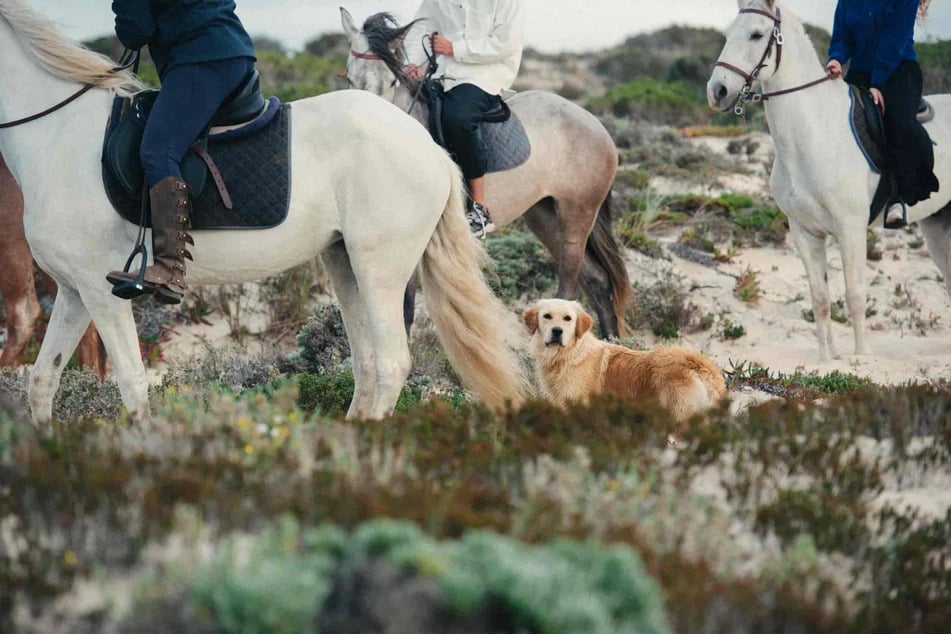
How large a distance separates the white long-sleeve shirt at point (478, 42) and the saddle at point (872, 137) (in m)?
2.87

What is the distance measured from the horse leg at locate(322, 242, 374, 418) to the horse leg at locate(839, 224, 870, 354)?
4.47 meters

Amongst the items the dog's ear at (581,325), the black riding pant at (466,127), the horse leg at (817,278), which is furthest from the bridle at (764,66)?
the dog's ear at (581,325)

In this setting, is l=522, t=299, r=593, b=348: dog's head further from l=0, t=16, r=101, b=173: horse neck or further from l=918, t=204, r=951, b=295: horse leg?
l=918, t=204, r=951, b=295: horse leg

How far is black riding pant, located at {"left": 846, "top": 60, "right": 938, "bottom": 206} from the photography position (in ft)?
27.6

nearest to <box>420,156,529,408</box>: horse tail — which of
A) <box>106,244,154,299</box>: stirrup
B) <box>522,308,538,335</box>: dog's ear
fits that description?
<box>522,308,538,335</box>: dog's ear

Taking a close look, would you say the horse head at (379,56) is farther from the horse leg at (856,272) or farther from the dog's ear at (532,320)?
the horse leg at (856,272)

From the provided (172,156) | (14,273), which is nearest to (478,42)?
(172,156)

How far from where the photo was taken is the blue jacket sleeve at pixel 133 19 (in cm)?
529

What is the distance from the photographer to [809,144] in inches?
335

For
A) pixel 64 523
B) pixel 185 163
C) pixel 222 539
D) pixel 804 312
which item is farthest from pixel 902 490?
pixel 804 312

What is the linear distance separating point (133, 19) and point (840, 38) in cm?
614

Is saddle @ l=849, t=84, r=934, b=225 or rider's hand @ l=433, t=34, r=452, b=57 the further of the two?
saddle @ l=849, t=84, r=934, b=225

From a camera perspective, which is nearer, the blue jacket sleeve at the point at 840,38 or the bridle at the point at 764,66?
the bridle at the point at 764,66

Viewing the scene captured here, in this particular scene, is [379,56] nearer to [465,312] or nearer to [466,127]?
[466,127]
